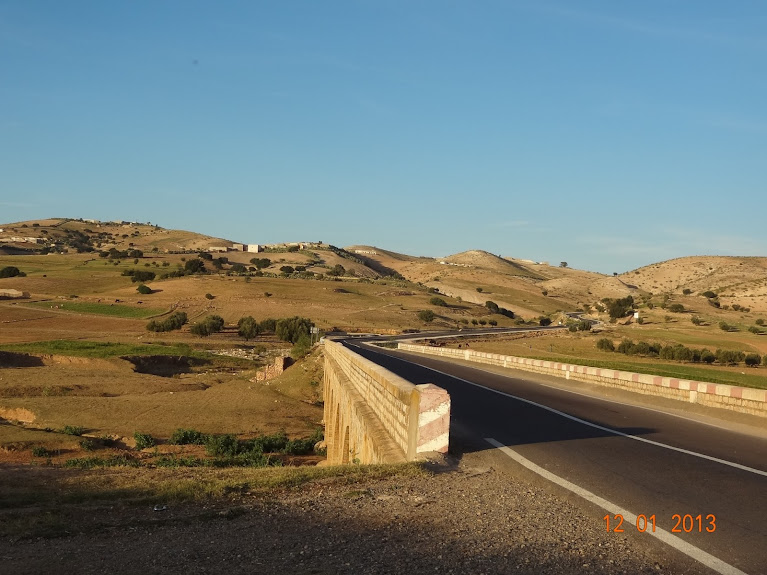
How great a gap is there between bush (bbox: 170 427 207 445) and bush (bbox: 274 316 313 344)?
42.3 meters

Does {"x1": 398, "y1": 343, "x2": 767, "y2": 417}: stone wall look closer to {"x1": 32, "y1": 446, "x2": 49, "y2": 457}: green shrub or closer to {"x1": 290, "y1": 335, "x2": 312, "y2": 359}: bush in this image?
{"x1": 32, "y1": 446, "x2": 49, "y2": 457}: green shrub

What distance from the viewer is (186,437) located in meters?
25.2

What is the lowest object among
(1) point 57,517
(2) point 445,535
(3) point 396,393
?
(1) point 57,517

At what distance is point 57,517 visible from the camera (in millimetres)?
6844

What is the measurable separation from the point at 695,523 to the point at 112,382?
121 ft

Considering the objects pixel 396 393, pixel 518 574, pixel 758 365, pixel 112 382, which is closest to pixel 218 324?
pixel 112 382

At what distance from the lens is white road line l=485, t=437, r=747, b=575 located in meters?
4.73

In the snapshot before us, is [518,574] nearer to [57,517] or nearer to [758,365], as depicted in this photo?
[57,517]

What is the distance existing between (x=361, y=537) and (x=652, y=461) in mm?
4759

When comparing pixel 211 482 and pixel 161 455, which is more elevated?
pixel 211 482

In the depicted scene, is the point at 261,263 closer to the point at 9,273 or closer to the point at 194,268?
the point at 194,268

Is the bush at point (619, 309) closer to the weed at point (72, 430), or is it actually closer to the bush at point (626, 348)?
the bush at point (626, 348)
